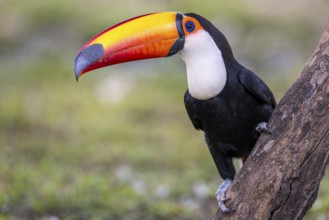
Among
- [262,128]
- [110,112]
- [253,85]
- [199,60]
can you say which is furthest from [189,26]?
[110,112]

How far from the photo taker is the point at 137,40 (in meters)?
3.08

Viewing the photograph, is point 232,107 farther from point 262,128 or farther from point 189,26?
point 189,26

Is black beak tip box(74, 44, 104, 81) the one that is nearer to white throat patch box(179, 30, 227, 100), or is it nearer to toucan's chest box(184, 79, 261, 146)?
white throat patch box(179, 30, 227, 100)

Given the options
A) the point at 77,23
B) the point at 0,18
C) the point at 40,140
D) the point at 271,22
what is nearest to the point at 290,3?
the point at 271,22

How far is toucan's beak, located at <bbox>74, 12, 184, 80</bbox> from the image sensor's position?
9.93ft

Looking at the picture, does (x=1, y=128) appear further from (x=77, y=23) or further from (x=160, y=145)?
(x=77, y=23)

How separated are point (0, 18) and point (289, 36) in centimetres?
358

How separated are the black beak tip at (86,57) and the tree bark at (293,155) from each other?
0.84 m

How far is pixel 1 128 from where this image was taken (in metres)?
5.73

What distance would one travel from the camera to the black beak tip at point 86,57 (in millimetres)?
2992

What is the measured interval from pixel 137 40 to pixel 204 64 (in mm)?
331

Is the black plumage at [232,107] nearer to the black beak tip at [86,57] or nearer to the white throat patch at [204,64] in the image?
the white throat patch at [204,64]

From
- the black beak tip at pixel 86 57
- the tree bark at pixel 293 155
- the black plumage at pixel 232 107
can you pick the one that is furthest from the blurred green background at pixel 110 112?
the black beak tip at pixel 86 57

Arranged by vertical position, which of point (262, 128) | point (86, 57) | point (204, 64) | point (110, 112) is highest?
point (110, 112)
